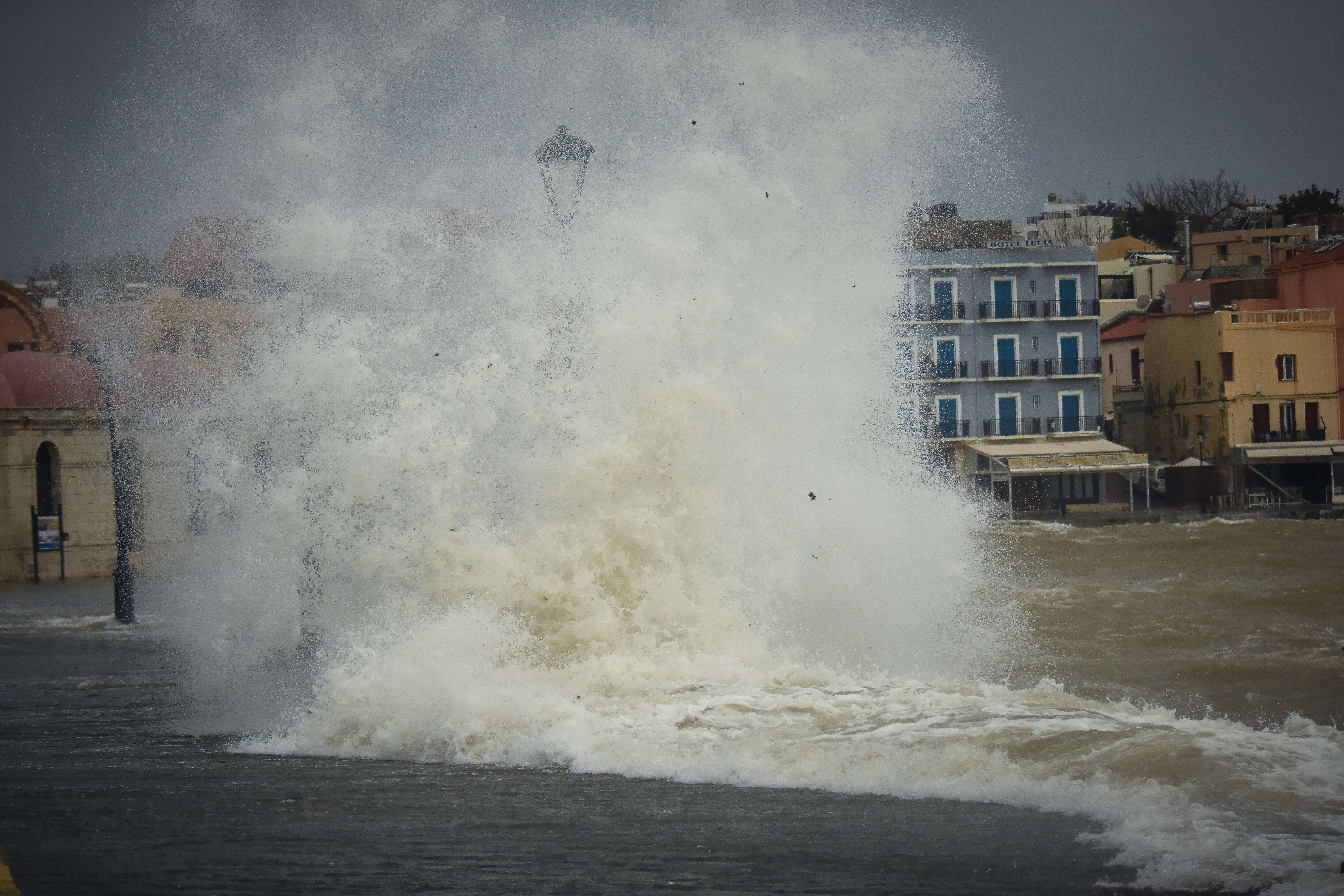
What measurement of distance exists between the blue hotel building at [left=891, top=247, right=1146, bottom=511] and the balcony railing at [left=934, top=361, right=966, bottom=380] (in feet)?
0.13

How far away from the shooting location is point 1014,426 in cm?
5366

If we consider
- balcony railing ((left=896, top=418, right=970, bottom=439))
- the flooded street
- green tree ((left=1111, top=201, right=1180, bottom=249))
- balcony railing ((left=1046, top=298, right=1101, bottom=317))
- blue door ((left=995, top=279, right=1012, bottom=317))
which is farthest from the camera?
green tree ((left=1111, top=201, right=1180, bottom=249))

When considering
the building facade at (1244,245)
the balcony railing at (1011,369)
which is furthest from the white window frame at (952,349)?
the building facade at (1244,245)

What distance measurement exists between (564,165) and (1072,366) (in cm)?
4497

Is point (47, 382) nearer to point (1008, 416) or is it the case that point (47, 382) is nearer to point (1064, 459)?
point (1064, 459)

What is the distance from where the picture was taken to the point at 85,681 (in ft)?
46.1

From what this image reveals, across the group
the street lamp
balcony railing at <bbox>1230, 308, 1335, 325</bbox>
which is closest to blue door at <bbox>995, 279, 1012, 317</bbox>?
balcony railing at <bbox>1230, 308, 1335, 325</bbox>

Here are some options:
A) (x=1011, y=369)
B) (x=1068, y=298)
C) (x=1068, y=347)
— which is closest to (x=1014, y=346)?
(x=1011, y=369)

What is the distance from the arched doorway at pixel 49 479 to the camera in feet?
127

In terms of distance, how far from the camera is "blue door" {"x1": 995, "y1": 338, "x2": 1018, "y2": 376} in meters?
53.8

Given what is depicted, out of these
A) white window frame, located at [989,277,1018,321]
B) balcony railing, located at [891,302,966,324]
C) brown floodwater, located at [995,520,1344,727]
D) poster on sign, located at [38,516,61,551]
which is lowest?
brown floodwater, located at [995,520,1344,727]

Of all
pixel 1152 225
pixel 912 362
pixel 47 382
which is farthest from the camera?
pixel 1152 225

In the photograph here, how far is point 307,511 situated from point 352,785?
18.7ft

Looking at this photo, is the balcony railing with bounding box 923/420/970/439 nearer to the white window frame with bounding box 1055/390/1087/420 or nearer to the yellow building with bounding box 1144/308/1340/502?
the white window frame with bounding box 1055/390/1087/420
